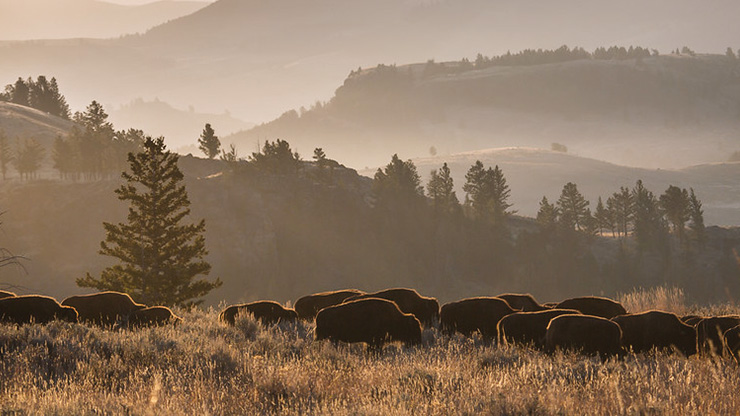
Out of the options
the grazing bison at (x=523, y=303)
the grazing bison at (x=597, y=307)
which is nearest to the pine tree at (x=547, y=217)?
the grazing bison at (x=523, y=303)

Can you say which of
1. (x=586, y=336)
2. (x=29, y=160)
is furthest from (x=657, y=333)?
(x=29, y=160)

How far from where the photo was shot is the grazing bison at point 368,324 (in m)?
13.7

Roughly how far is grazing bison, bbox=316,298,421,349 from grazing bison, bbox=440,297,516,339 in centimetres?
160

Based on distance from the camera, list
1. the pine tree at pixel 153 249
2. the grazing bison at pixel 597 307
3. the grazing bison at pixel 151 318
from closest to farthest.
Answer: the grazing bison at pixel 597 307, the grazing bison at pixel 151 318, the pine tree at pixel 153 249

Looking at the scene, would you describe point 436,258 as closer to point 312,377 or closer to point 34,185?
point 34,185

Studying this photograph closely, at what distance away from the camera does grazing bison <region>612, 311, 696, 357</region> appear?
1292cm

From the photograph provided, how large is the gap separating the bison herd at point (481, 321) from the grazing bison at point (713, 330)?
17mm

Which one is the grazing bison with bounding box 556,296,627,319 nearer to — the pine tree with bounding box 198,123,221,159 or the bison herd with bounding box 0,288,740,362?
the bison herd with bounding box 0,288,740,362

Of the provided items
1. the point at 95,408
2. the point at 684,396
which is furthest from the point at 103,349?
the point at 684,396

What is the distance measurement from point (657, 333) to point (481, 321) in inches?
146

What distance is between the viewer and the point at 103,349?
→ 11930 mm

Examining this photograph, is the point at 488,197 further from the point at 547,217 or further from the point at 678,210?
the point at 678,210

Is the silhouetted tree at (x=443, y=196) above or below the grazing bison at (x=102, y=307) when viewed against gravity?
above

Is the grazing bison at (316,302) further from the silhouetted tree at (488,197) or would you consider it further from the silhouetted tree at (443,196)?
→ the silhouetted tree at (443,196)
